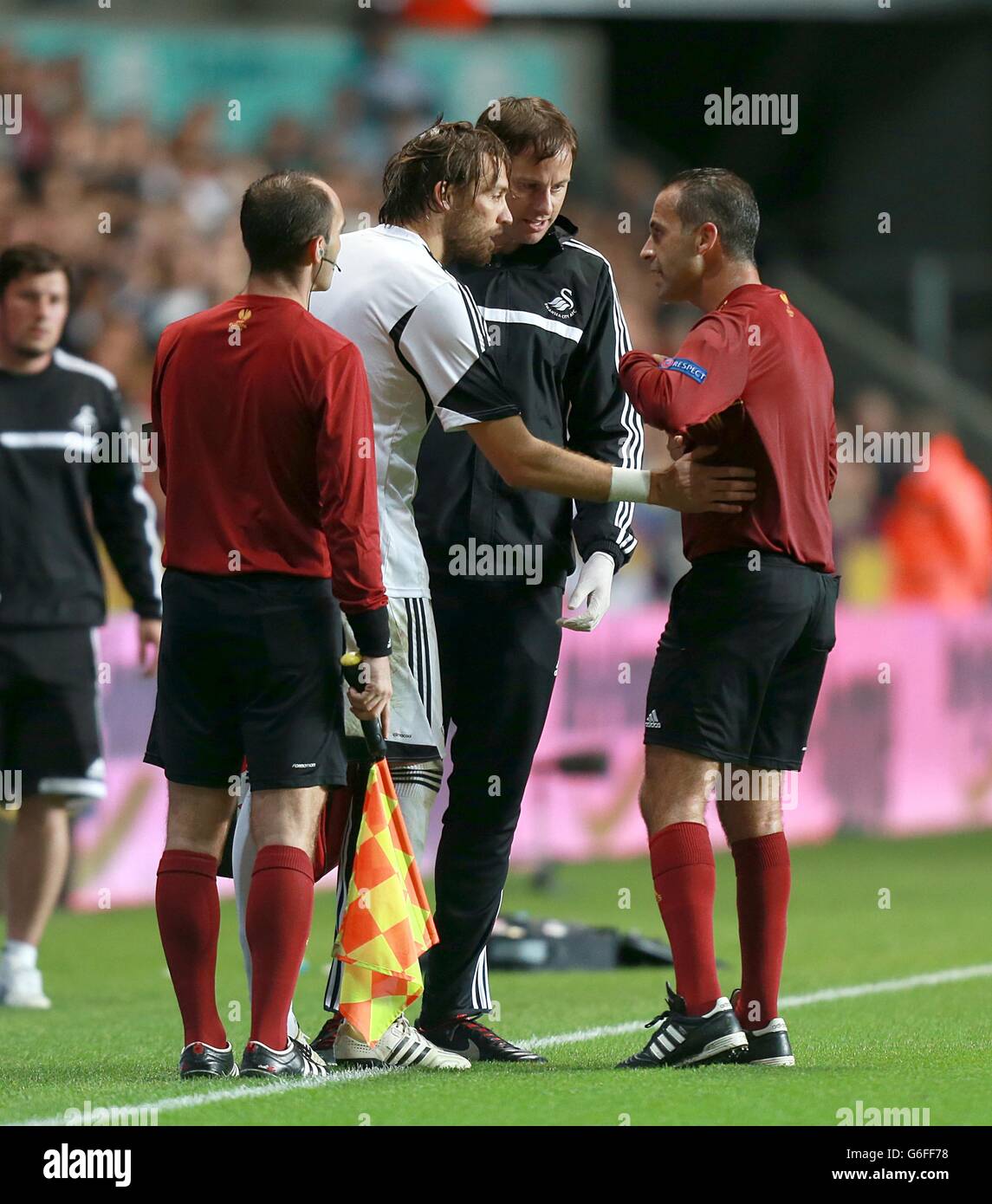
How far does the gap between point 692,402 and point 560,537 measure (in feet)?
2.83

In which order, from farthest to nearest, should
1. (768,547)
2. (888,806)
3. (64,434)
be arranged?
(888,806) → (64,434) → (768,547)

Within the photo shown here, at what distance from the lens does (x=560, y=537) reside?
5719 mm

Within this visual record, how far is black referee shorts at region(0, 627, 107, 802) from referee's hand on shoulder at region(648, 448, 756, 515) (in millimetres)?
3293

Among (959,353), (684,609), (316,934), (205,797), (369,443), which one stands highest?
(959,353)

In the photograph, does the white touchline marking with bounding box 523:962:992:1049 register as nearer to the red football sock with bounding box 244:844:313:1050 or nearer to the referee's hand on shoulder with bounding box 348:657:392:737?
the red football sock with bounding box 244:844:313:1050

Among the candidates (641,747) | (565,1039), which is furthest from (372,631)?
(641,747)

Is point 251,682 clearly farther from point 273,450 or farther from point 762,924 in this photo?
point 762,924

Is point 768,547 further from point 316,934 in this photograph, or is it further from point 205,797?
point 316,934

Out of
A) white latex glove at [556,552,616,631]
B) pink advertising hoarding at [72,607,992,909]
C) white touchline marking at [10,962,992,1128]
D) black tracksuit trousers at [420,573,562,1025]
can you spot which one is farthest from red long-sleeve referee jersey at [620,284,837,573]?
pink advertising hoarding at [72,607,992,909]

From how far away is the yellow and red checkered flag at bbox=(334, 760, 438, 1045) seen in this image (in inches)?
201

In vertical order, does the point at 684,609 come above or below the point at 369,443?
below

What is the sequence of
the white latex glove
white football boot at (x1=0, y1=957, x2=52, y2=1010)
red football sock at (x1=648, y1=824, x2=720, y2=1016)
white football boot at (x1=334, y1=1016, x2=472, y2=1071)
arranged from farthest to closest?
white football boot at (x1=0, y1=957, x2=52, y2=1010) < the white latex glove < white football boot at (x1=334, y1=1016, x2=472, y2=1071) < red football sock at (x1=648, y1=824, x2=720, y2=1016)

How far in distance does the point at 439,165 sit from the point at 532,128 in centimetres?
41
